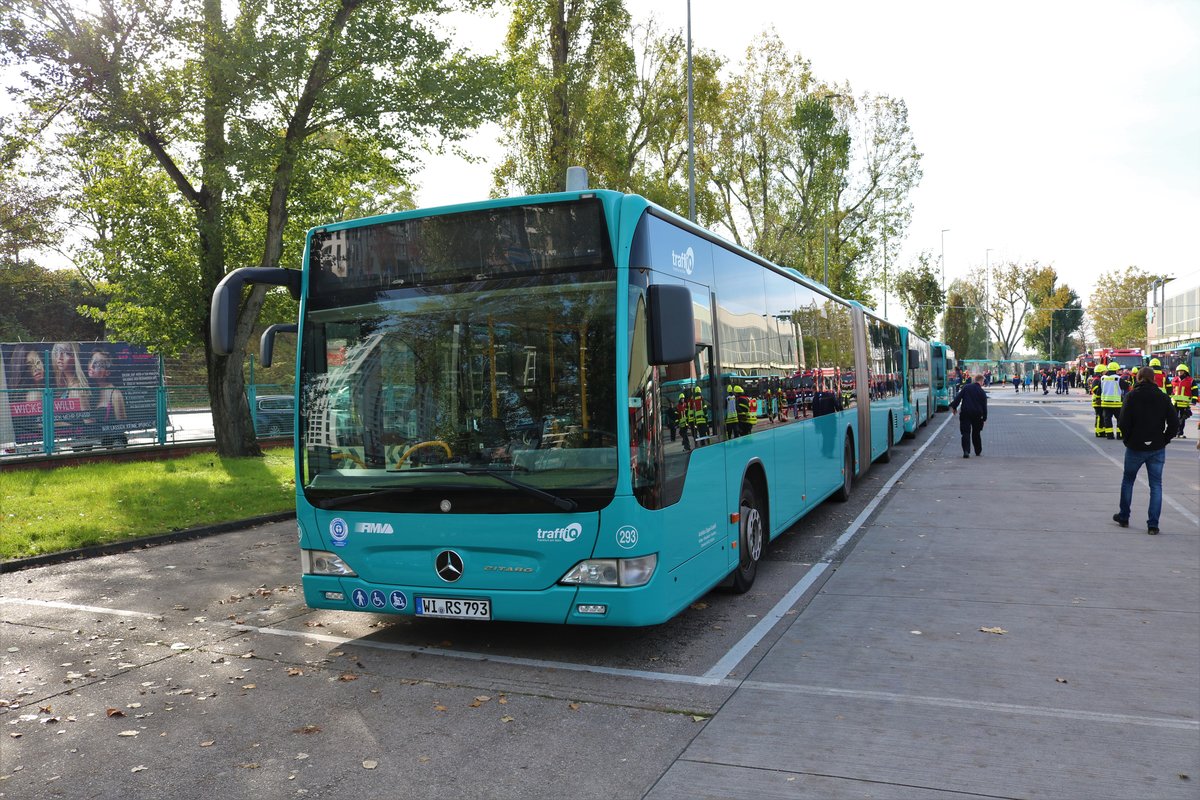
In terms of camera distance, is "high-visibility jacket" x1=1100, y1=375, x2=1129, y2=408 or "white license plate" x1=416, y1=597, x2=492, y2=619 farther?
"high-visibility jacket" x1=1100, y1=375, x2=1129, y2=408

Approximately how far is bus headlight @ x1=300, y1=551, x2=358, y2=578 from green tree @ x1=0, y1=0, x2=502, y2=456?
1176 cm

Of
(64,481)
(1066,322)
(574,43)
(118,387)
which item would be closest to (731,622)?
(64,481)

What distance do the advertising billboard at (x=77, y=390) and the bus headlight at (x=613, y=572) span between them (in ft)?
55.0

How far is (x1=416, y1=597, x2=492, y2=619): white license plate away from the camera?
19.3 ft

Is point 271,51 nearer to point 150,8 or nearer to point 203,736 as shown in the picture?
point 150,8

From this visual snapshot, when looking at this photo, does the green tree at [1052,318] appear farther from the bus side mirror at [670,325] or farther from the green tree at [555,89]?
the bus side mirror at [670,325]

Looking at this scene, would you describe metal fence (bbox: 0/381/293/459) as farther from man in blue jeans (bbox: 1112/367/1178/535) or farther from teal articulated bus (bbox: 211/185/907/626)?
man in blue jeans (bbox: 1112/367/1178/535)

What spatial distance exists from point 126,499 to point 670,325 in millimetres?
11063

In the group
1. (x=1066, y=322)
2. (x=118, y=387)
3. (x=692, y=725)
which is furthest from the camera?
(x=1066, y=322)

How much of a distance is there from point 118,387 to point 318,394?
16.8m

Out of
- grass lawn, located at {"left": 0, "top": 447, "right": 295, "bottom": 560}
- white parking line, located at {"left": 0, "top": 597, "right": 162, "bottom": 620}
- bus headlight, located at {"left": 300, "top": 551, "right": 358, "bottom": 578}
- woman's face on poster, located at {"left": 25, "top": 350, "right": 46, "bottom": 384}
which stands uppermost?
woman's face on poster, located at {"left": 25, "top": 350, "right": 46, "bottom": 384}

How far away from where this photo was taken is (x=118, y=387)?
67.4 ft

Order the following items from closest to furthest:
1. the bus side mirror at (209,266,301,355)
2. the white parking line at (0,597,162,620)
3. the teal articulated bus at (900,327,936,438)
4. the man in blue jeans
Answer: the bus side mirror at (209,266,301,355)
the white parking line at (0,597,162,620)
the man in blue jeans
the teal articulated bus at (900,327,936,438)

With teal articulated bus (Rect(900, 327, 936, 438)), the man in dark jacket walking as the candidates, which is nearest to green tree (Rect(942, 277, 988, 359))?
teal articulated bus (Rect(900, 327, 936, 438))
